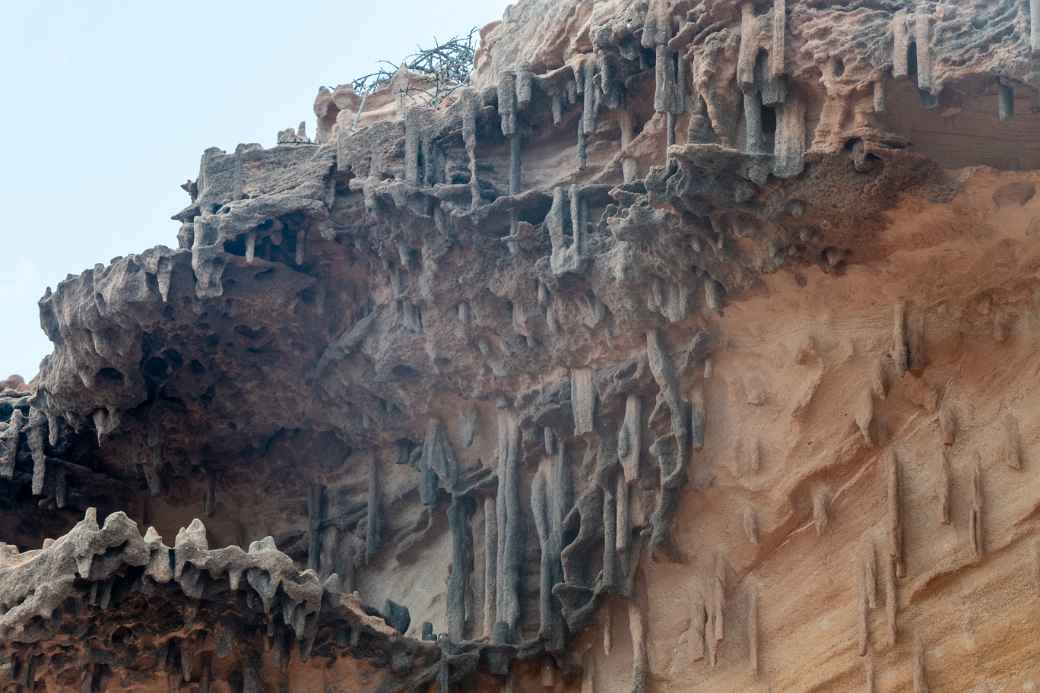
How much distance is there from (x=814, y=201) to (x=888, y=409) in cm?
132

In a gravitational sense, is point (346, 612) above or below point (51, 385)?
below

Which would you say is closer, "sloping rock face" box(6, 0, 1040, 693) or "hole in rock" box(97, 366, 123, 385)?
"sloping rock face" box(6, 0, 1040, 693)

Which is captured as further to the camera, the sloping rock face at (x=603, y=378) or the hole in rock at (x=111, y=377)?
the hole in rock at (x=111, y=377)

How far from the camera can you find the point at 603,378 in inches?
449

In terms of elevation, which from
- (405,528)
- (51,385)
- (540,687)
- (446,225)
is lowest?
(540,687)

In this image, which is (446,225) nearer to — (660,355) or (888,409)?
(660,355)

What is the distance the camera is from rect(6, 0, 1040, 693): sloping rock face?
32.6 ft

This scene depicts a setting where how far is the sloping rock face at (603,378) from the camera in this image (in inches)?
392

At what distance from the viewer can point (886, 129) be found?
9.70 metres

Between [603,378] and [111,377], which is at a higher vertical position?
[111,377]

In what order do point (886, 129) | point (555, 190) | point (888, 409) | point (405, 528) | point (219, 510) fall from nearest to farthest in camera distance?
point (886, 129) < point (888, 409) < point (555, 190) < point (405, 528) < point (219, 510)

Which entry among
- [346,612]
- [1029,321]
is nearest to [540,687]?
[346,612]

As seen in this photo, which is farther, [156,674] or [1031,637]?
[156,674]

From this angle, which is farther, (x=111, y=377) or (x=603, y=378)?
(x=111, y=377)
